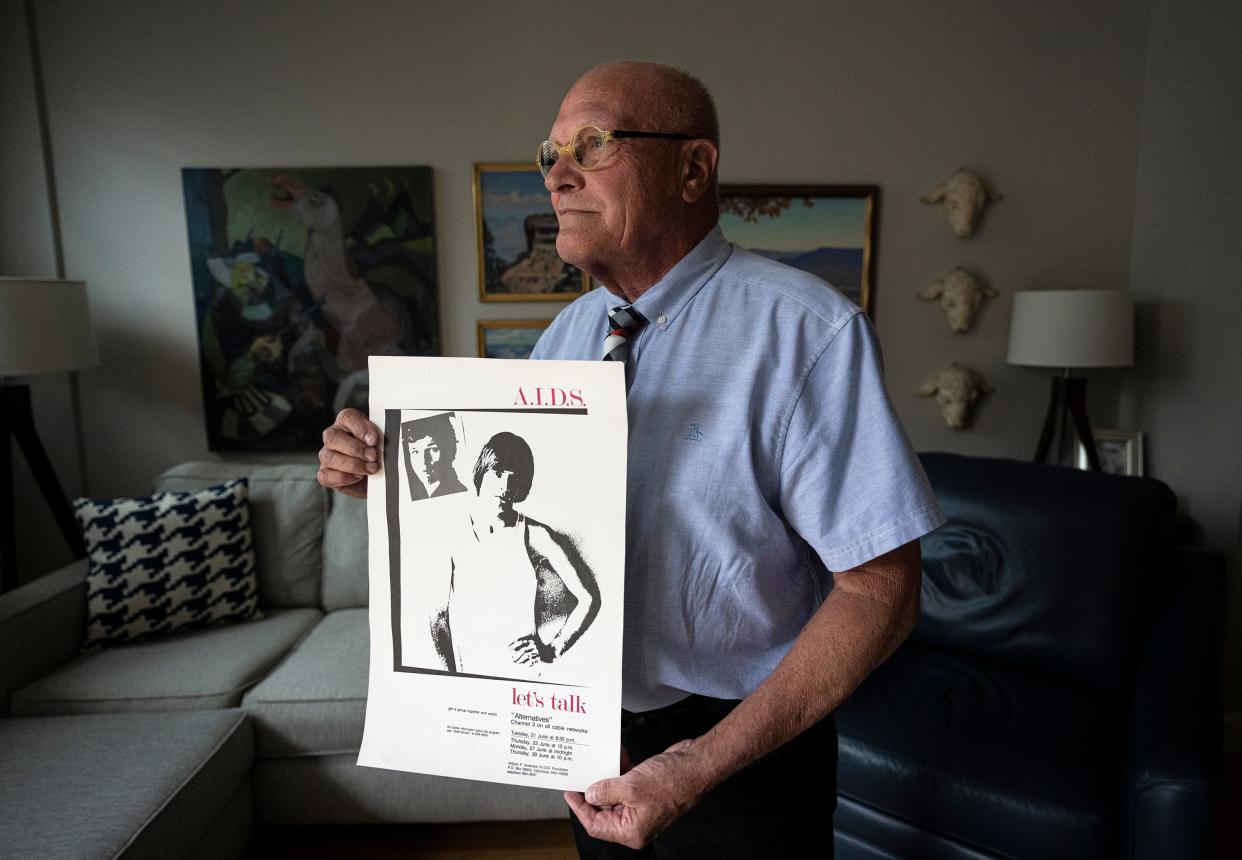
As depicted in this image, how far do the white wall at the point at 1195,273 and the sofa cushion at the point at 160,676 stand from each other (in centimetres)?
297

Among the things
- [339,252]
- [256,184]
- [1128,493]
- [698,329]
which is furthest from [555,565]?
[256,184]

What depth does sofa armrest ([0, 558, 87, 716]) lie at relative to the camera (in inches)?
71.4

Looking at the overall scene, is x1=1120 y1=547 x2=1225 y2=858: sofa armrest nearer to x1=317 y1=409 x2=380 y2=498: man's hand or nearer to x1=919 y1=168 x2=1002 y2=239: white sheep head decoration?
x1=317 y1=409 x2=380 y2=498: man's hand

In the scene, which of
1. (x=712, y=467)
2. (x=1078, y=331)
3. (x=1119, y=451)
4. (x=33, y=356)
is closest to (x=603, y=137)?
(x=712, y=467)

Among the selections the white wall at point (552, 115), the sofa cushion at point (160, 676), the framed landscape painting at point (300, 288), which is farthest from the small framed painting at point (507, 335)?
the sofa cushion at point (160, 676)

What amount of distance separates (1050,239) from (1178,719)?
210 centimetres

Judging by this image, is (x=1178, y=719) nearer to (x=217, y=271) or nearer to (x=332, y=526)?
(x=332, y=526)

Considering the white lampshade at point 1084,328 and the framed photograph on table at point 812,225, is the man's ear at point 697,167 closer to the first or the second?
the framed photograph on table at point 812,225

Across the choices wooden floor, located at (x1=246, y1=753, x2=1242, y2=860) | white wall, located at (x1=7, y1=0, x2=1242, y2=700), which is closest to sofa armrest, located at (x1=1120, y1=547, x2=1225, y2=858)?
wooden floor, located at (x1=246, y1=753, x2=1242, y2=860)

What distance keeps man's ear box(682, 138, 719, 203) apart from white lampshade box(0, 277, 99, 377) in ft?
7.50

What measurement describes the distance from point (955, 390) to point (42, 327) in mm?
3143

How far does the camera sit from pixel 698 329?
701 millimetres

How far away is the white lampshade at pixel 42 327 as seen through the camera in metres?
2.06

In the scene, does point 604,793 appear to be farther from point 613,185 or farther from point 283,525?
point 283,525
